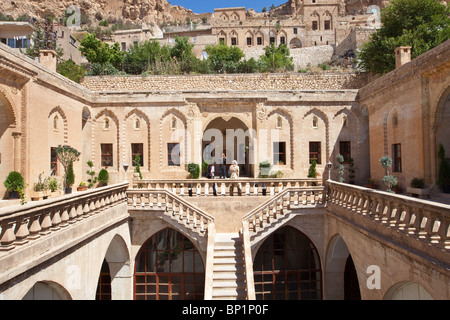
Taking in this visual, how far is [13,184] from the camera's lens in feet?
43.3

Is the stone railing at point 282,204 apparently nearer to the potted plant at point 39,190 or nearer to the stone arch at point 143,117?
the potted plant at point 39,190

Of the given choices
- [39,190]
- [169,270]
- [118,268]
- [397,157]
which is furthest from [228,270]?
[397,157]

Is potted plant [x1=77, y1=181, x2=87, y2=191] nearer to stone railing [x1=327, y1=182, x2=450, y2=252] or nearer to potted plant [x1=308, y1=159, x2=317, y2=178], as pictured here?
potted plant [x1=308, y1=159, x2=317, y2=178]

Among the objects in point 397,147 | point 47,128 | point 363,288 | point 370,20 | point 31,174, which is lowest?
point 363,288

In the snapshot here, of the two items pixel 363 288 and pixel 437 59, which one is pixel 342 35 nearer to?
pixel 437 59

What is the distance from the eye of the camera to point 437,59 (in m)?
12.5

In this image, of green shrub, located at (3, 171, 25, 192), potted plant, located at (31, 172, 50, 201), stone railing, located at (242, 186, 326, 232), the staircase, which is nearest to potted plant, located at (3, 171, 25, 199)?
green shrub, located at (3, 171, 25, 192)

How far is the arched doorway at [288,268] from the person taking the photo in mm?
14156

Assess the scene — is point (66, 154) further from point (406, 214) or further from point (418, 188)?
point (418, 188)

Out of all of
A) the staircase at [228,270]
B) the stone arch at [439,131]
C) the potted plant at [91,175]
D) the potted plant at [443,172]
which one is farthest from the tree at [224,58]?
the staircase at [228,270]
